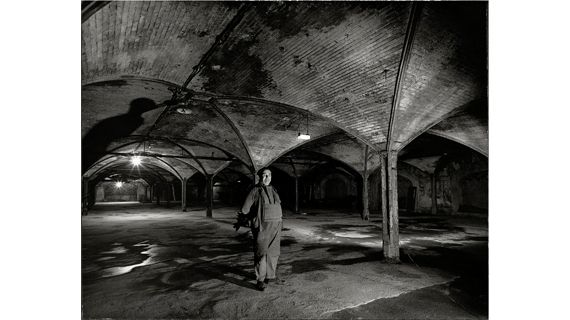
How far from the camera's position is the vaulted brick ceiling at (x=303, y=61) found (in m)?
4.05

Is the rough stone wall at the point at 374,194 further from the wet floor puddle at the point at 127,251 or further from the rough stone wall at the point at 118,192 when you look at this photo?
the rough stone wall at the point at 118,192

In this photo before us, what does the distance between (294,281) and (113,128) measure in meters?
9.29

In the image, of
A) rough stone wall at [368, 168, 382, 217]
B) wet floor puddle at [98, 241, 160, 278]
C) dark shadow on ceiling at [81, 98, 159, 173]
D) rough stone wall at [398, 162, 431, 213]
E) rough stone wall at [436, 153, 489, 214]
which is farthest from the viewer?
rough stone wall at [368, 168, 382, 217]

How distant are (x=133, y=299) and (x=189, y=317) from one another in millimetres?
1158

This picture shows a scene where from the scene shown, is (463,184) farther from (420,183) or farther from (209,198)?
(209,198)

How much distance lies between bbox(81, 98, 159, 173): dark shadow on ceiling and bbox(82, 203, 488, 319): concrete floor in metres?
4.00

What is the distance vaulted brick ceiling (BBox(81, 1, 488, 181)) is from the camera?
4.05 m

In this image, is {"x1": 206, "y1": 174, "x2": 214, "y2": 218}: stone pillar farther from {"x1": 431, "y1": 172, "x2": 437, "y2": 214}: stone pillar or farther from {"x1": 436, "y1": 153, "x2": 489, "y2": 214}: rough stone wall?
{"x1": 436, "y1": 153, "x2": 489, "y2": 214}: rough stone wall

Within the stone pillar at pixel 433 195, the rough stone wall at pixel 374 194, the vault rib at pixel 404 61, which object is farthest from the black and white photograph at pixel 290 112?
the rough stone wall at pixel 374 194

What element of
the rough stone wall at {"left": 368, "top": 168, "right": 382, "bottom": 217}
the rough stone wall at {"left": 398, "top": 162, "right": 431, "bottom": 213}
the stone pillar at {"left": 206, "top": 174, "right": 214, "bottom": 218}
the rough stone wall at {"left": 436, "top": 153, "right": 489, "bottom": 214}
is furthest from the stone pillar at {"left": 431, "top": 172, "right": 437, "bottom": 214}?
the stone pillar at {"left": 206, "top": 174, "right": 214, "bottom": 218}

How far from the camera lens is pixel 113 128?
10.7 meters

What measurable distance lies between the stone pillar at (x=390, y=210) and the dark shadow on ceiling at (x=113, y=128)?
21.1 feet
